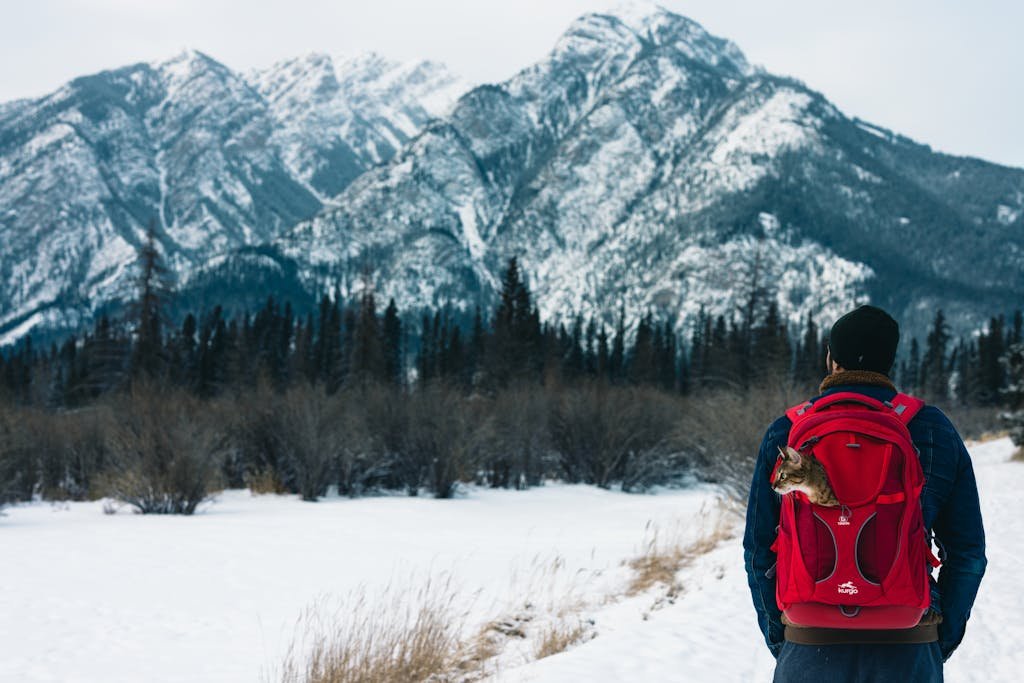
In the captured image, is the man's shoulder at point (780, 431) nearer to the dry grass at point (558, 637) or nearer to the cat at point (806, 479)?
the cat at point (806, 479)

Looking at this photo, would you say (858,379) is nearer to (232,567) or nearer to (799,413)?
(799,413)

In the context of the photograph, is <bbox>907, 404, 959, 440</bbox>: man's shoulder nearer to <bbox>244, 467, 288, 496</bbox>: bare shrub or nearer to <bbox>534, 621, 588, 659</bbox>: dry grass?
<bbox>534, 621, 588, 659</bbox>: dry grass

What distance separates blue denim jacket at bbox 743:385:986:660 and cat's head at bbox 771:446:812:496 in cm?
21

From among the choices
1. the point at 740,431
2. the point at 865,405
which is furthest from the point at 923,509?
the point at 740,431

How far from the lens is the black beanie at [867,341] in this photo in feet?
8.36

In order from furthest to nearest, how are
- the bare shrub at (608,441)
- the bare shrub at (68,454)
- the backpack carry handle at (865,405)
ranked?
the bare shrub at (608,441)
the bare shrub at (68,454)
the backpack carry handle at (865,405)

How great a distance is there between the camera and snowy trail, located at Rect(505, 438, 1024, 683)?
5.57 meters

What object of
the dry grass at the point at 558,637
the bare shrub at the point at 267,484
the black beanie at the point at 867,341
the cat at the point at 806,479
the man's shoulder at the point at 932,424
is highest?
the black beanie at the point at 867,341

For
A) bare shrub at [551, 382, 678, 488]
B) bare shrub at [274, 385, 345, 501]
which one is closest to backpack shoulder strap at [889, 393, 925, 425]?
bare shrub at [274, 385, 345, 501]

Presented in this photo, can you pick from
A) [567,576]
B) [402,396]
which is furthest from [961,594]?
[402,396]

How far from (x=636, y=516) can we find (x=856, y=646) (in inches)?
598

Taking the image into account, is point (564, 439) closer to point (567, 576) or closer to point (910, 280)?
point (567, 576)

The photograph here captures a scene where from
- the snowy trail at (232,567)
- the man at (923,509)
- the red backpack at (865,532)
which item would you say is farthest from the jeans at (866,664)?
the snowy trail at (232,567)

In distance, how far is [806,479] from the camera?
2279 mm
